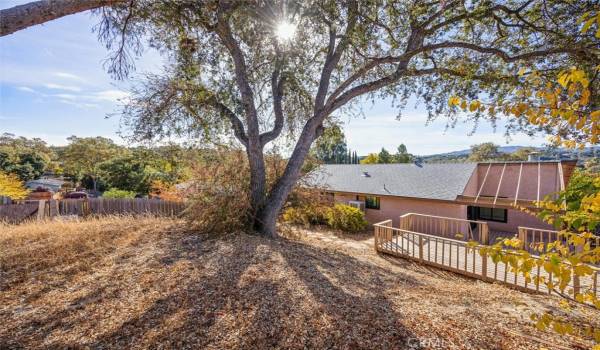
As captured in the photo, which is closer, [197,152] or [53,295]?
[53,295]

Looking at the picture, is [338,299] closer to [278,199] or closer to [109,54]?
[278,199]

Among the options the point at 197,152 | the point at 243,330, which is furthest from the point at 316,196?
the point at 243,330

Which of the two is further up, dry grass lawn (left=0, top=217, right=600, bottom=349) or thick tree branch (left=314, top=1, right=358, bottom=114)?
thick tree branch (left=314, top=1, right=358, bottom=114)

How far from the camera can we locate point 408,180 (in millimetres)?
14039

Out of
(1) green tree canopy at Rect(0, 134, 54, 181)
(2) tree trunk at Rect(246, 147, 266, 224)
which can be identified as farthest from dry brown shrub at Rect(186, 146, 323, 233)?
(1) green tree canopy at Rect(0, 134, 54, 181)

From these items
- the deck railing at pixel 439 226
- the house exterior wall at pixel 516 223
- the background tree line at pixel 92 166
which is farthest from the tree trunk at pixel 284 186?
the house exterior wall at pixel 516 223

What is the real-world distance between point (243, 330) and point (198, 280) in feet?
4.50

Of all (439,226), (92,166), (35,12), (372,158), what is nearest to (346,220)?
(439,226)

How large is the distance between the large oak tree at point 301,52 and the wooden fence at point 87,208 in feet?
16.4

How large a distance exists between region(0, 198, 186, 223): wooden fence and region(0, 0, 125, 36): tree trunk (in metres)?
7.87

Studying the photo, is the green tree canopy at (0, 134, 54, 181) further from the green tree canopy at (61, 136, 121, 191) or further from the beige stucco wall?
the beige stucco wall

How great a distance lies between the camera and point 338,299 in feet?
10.5

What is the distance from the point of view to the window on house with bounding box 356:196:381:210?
1430 cm

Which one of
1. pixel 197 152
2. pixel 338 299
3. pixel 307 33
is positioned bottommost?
pixel 338 299
